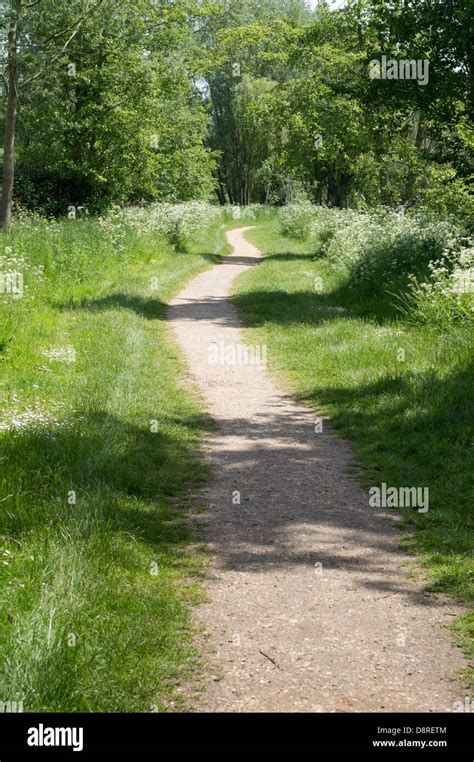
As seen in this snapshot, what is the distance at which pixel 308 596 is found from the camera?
17.1 ft

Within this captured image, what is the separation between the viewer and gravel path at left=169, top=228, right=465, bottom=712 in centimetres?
Result: 414

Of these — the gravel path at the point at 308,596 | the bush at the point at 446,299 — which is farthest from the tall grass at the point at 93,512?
the bush at the point at 446,299

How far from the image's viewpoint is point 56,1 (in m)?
23.5

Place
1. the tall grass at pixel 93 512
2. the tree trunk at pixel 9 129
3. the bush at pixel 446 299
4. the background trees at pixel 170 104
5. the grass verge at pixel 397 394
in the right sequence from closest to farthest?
the tall grass at pixel 93 512
the grass verge at pixel 397 394
the bush at pixel 446 299
the background trees at pixel 170 104
the tree trunk at pixel 9 129

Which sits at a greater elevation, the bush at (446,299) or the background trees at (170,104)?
the background trees at (170,104)

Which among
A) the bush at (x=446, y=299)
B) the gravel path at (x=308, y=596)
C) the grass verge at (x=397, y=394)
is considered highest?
the bush at (x=446, y=299)

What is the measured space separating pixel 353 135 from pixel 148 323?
50.5 ft

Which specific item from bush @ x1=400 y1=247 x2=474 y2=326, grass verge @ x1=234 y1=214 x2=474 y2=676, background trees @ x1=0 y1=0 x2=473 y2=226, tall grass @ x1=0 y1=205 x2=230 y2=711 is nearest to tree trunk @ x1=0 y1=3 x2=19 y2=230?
background trees @ x1=0 y1=0 x2=473 y2=226

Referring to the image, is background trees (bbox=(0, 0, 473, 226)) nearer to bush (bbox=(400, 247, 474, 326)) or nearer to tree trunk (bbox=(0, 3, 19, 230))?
tree trunk (bbox=(0, 3, 19, 230))

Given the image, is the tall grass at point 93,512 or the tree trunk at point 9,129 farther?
the tree trunk at point 9,129

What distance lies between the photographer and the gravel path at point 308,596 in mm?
4137

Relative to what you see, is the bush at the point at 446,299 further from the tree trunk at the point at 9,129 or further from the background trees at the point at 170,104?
the tree trunk at the point at 9,129

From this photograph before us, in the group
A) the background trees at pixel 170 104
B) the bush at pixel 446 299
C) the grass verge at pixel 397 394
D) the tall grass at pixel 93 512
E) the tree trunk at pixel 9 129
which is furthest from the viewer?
the tree trunk at pixel 9 129

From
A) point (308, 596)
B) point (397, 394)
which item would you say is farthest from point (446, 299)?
point (308, 596)
